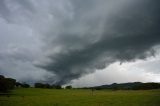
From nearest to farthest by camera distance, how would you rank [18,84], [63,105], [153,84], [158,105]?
[158,105] < [63,105] < [153,84] < [18,84]

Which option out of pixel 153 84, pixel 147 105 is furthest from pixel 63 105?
pixel 153 84

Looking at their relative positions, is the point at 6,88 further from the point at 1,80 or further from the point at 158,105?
the point at 158,105

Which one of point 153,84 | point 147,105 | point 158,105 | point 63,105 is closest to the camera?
point 158,105

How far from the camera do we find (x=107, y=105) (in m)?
44.2

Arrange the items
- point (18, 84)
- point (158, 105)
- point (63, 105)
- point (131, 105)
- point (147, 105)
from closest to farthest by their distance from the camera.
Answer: point (158, 105), point (147, 105), point (131, 105), point (63, 105), point (18, 84)

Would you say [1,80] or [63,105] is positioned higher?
[1,80]

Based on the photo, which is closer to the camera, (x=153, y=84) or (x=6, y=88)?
(x=6, y=88)

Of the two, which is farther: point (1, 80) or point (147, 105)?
point (1, 80)

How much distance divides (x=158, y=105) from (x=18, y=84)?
175734 mm

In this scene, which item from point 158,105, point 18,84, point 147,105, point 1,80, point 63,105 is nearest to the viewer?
point 158,105

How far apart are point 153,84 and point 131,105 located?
124 metres

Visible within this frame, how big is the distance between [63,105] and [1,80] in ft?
281

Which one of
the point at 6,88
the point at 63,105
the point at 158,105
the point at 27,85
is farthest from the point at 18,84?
the point at 158,105

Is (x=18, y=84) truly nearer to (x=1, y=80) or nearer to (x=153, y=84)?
(x=1, y=80)
